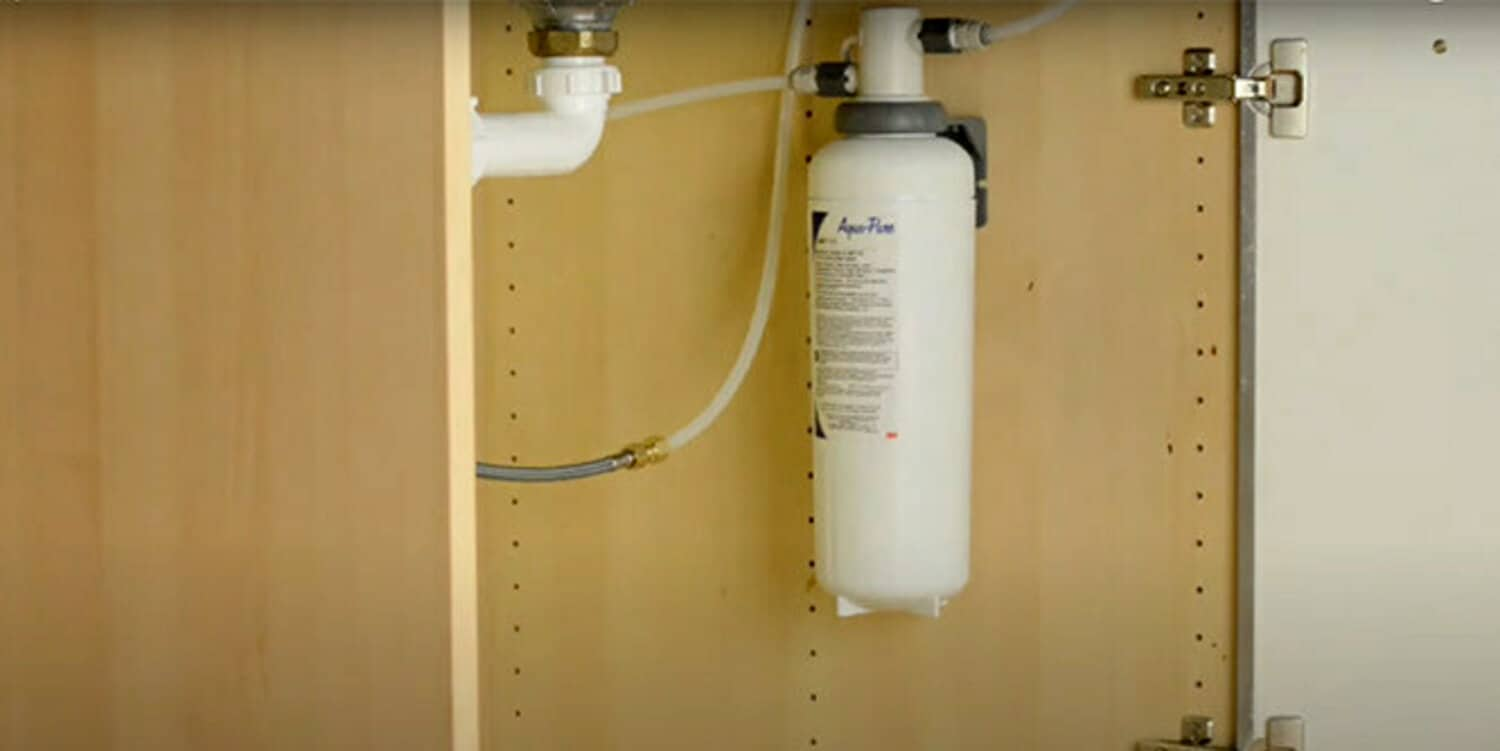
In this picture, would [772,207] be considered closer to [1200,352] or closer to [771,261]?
[771,261]

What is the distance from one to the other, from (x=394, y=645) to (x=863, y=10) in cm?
101

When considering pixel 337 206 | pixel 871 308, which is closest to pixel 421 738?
pixel 337 206

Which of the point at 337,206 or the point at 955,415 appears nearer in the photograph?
the point at 337,206

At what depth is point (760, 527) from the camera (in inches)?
85.4

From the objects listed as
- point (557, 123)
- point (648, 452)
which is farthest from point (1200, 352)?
point (557, 123)

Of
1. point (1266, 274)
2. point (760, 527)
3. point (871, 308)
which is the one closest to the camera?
point (871, 308)

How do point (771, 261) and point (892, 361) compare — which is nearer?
point (892, 361)

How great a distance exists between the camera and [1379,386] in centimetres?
204

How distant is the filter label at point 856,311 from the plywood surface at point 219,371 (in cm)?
89

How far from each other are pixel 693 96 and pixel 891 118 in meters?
0.23

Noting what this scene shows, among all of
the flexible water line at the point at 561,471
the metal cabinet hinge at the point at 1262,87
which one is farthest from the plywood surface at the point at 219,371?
the metal cabinet hinge at the point at 1262,87

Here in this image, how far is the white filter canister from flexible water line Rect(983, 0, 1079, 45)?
10cm

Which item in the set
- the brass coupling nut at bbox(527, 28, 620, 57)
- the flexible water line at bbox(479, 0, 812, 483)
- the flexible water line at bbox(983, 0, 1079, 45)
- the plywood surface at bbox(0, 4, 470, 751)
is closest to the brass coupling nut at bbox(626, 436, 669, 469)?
the flexible water line at bbox(479, 0, 812, 483)

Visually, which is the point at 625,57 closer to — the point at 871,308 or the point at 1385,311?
the point at 871,308
